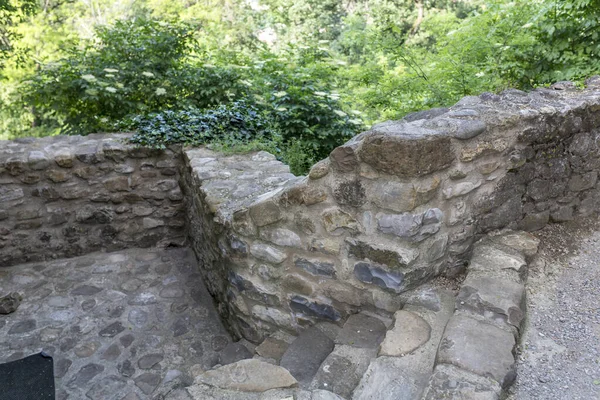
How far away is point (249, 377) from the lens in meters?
1.77

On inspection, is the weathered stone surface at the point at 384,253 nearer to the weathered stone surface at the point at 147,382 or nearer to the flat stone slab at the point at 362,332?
the flat stone slab at the point at 362,332

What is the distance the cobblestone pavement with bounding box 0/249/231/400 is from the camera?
275 cm

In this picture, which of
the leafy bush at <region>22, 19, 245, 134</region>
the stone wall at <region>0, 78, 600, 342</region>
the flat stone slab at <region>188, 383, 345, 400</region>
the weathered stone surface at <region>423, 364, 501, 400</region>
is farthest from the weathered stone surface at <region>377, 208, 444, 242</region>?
the leafy bush at <region>22, 19, 245, 134</region>

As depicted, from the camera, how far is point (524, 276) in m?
2.18

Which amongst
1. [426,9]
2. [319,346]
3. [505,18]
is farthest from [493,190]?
[426,9]

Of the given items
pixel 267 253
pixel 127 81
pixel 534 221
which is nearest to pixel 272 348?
pixel 267 253

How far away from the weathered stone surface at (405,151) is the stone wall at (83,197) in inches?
100

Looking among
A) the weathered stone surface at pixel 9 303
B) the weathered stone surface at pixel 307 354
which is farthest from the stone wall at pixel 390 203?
the weathered stone surface at pixel 9 303

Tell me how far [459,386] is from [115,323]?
256cm

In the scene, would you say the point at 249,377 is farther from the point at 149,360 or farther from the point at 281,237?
the point at 149,360

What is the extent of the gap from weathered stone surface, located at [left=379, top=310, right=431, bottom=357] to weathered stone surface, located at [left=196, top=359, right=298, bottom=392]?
1.30 feet

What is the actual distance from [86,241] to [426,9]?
507 inches

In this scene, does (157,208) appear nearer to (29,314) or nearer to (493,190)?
(29,314)

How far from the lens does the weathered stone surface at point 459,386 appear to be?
145 cm
